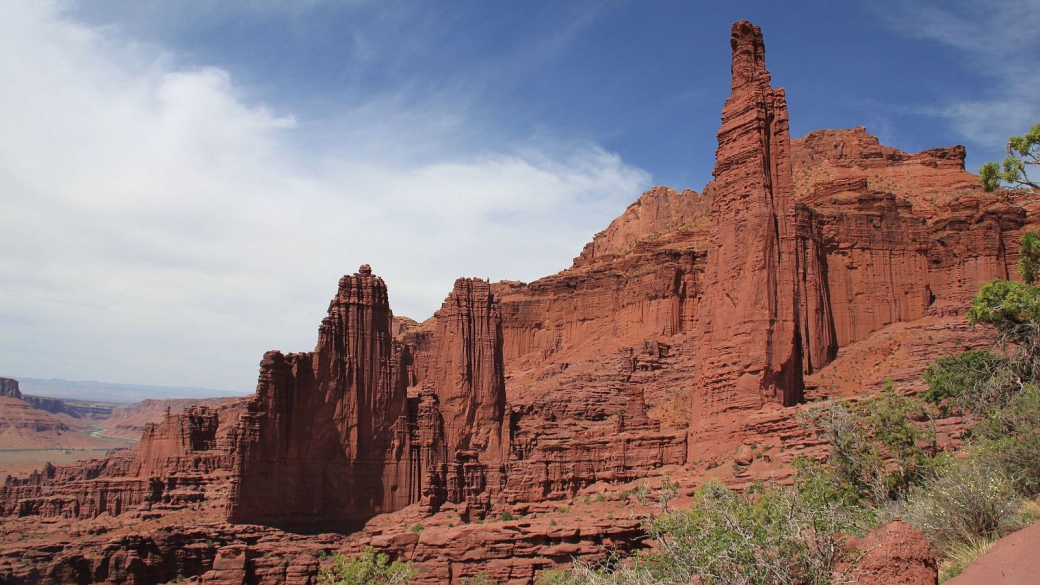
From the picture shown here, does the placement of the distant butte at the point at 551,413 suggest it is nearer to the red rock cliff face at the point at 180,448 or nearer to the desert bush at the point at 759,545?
the red rock cliff face at the point at 180,448

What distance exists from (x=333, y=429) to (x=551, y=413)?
15.1 metres

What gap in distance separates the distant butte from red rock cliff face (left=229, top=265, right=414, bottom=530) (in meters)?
0.12

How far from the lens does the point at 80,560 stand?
4753 centimetres

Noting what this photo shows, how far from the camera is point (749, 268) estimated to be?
43.6 m

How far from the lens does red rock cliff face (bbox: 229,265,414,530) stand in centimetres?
5066

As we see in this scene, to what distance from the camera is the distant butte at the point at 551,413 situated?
42.4 meters

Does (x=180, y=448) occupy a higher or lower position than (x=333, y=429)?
lower

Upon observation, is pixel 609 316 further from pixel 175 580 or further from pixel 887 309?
pixel 175 580

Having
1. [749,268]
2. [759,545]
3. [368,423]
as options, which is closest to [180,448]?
[368,423]

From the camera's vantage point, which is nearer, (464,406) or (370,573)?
(370,573)

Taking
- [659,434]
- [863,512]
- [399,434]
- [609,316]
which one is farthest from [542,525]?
[609,316]

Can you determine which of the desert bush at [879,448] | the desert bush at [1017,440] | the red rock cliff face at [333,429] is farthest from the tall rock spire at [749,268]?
the red rock cliff face at [333,429]

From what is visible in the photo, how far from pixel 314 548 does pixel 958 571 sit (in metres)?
36.6

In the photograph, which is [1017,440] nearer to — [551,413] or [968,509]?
[968,509]
